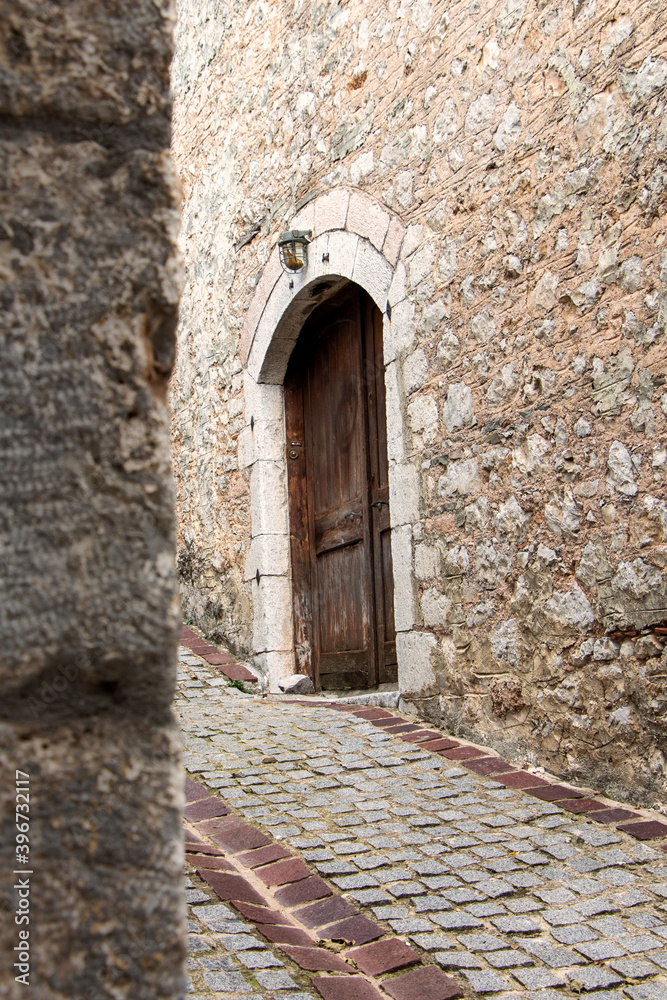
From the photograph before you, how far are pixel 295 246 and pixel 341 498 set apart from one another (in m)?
1.56

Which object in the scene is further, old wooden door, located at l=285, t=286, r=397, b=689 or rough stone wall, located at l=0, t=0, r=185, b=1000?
old wooden door, located at l=285, t=286, r=397, b=689

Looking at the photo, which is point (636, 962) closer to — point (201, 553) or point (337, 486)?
point (337, 486)

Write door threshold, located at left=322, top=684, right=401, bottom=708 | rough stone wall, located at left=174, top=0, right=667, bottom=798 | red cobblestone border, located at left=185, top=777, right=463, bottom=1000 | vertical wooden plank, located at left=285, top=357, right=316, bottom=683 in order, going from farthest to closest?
vertical wooden plank, located at left=285, top=357, right=316, bottom=683 < door threshold, located at left=322, top=684, right=401, bottom=708 < rough stone wall, located at left=174, top=0, right=667, bottom=798 < red cobblestone border, located at left=185, top=777, right=463, bottom=1000

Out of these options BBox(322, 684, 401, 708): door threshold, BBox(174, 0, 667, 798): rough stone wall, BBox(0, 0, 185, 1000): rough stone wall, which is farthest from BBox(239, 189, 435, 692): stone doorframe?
BBox(0, 0, 185, 1000): rough stone wall

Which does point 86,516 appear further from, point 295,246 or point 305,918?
point 295,246

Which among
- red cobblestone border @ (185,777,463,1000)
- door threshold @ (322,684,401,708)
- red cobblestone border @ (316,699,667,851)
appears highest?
door threshold @ (322,684,401,708)

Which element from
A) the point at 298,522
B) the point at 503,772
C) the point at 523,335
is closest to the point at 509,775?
the point at 503,772

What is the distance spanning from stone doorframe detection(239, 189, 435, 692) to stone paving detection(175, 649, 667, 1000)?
3.22ft

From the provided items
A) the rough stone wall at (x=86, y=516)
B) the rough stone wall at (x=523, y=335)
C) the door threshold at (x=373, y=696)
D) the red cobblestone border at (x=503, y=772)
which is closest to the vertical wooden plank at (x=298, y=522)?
the door threshold at (x=373, y=696)

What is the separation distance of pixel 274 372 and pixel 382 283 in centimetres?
143

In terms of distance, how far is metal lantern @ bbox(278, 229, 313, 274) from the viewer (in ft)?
18.1

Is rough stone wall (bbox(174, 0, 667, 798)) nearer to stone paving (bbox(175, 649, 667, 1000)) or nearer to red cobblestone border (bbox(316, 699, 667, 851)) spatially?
red cobblestone border (bbox(316, 699, 667, 851))

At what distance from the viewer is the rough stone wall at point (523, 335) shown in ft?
10.9

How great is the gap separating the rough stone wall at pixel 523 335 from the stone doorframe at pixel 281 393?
0.16ft
